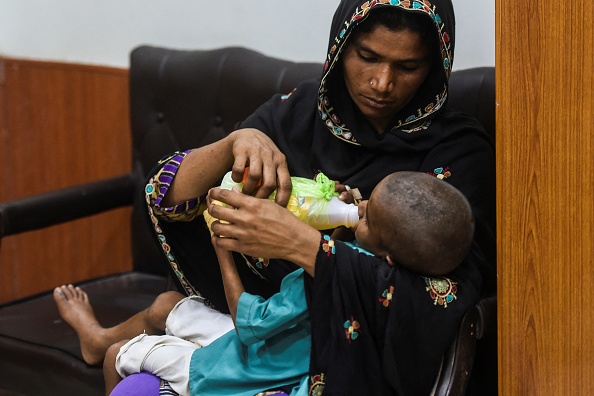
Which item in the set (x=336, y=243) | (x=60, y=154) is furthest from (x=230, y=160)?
(x=60, y=154)

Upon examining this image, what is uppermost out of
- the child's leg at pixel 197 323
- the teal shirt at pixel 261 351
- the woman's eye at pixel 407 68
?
the woman's eye at pixel 407 68

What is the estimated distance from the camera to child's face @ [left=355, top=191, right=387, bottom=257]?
5.80ft

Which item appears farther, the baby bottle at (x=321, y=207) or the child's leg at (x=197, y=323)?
the child's leg at (x=197, y=323)

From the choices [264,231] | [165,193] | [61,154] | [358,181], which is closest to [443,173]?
[358,181]

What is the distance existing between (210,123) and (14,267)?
5.15 ft

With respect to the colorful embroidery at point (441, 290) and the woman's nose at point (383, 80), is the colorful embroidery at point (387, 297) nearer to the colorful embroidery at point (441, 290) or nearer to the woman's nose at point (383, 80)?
the colorful embroidery at point (441, 290)

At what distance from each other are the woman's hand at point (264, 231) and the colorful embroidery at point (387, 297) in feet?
0.47

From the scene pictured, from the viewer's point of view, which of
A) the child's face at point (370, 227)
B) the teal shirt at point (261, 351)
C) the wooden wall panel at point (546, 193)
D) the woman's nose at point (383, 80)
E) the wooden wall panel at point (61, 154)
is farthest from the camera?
the wooden wall panel at point (61, 154)

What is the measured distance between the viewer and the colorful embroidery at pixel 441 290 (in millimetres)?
1797

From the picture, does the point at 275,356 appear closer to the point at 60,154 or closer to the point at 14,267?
the point at 60,154

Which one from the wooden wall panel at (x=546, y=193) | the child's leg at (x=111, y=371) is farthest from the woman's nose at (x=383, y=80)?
the child's leg at (x=111, y=371)

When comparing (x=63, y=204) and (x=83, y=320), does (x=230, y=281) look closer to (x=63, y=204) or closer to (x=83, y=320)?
(x=83, y=320)

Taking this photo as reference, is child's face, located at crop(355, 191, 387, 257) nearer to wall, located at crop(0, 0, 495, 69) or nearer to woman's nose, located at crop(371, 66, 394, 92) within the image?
woman's nose, located at crop(371, 66, 394, 92)

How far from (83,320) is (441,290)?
1136 mm
